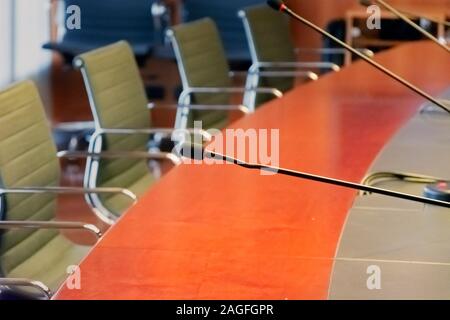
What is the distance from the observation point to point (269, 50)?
4.92 m

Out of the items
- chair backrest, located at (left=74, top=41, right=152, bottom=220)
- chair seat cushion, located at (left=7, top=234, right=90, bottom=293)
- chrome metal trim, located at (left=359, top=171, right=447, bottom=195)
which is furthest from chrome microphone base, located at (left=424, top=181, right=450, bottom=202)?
chair backrest, located at (left=74, top=41, right=152, bottom=220)

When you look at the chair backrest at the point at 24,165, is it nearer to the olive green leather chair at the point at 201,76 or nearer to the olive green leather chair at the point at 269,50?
the olive green leather chair at the point at 201,76

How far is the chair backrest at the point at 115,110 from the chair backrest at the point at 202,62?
48cm

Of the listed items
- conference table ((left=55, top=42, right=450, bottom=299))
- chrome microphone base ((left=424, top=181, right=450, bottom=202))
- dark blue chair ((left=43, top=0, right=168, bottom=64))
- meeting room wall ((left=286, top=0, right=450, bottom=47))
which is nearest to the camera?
conference table ((left=55, top=42, right=450, bottom=299))

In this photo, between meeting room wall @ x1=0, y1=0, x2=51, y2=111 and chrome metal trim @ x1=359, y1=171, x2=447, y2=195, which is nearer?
chrome metal trim @ x1=359, y1=171, x2=447, y2=195

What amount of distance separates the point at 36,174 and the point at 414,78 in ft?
6.10

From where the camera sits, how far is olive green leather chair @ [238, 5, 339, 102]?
15.5 ft

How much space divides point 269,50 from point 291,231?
2849 millimetres

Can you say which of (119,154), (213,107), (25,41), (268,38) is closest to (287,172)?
(119,154)

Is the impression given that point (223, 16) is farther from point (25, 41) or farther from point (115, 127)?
point (115, 127)

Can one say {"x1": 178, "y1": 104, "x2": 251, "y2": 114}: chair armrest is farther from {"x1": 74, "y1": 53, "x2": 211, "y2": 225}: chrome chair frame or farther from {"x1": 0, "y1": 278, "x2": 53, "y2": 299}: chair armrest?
{"x1": 0, "y1": 278, "x2": 53, "y2": 299}: chair armrest

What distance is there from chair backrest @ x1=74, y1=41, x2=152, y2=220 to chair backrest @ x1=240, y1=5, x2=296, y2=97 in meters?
1.28

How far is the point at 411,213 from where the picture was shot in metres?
2.26

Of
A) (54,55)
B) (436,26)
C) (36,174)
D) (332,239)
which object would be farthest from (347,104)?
(54,55)
